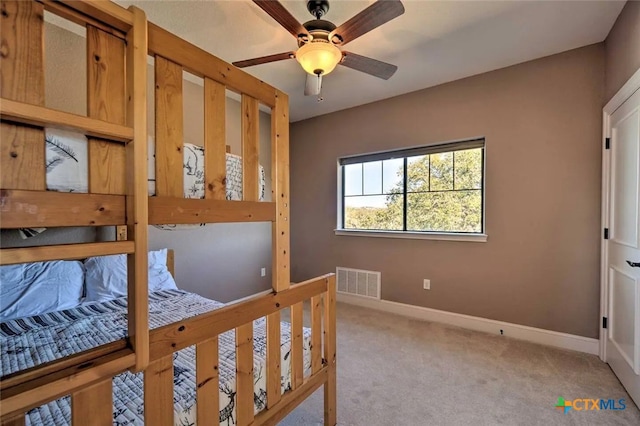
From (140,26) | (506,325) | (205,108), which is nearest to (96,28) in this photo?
(140,26)

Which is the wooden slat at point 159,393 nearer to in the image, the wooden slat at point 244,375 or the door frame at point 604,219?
the wooden slat at point 244,375

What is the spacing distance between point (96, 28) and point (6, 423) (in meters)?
0.93

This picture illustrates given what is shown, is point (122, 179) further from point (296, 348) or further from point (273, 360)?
point (296, 348)

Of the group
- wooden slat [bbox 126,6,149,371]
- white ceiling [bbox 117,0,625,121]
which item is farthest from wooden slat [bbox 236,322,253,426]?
white ceiling [bbox 117,0,625,121]

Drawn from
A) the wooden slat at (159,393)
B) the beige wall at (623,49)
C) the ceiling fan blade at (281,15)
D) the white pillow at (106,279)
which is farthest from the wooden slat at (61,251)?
the beige wall at (623,49)

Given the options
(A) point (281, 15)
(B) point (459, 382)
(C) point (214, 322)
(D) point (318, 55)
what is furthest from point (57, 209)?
(B) point (459, 382)

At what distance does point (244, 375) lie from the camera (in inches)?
45.4

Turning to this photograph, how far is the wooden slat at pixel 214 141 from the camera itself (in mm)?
1001

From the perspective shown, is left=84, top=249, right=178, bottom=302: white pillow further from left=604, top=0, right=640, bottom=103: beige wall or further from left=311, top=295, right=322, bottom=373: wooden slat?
left=604, top=0, right=640, bottom=103: beige wall

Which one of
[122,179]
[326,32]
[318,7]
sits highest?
[318,7]

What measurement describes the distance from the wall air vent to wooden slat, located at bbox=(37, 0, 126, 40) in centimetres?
327

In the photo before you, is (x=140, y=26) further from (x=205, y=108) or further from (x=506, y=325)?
(x=506, y=325)

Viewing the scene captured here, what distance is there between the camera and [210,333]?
1034mm

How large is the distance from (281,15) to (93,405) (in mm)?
1756
